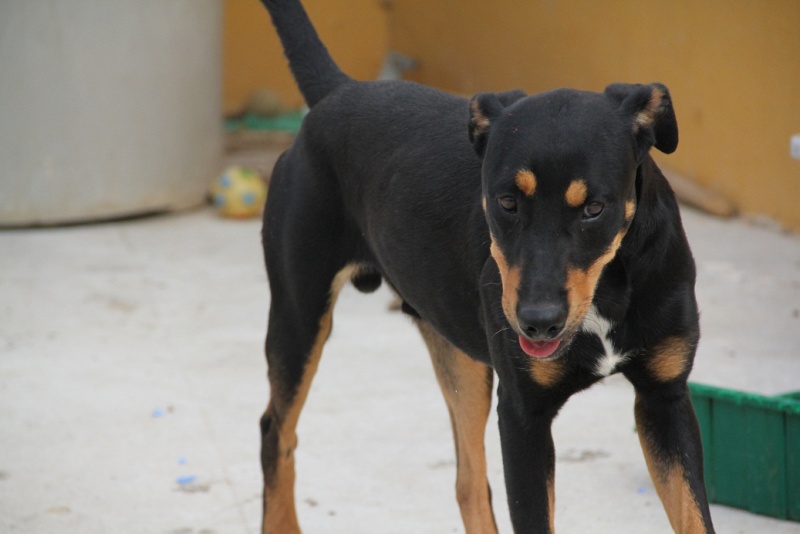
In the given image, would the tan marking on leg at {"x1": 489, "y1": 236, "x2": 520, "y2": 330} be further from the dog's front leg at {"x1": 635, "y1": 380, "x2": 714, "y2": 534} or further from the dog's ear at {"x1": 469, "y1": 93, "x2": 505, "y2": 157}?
the dog's front leg at {"x1": 635, "y1": 380, "x2": 714, "y2": 534}

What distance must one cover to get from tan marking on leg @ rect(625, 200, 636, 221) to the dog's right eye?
0.26 m

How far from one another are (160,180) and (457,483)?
5.41 metres

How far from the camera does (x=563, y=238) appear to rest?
2.56 meters

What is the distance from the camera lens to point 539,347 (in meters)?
2.63

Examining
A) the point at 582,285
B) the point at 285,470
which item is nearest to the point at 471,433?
the point at 285,470

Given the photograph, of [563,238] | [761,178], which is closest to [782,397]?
[563,238]

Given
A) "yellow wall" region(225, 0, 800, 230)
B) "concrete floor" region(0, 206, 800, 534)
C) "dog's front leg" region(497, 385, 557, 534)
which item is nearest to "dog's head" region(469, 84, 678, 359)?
"dog's front leg" region(497, 385, 557, 534)

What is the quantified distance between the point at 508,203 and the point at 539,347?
1.07 feet

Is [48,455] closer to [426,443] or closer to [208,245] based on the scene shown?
[426,443]

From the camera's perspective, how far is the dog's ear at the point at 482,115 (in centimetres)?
281

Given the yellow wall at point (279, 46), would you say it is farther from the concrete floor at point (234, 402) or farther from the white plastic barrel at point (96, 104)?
the concrete floor at point (234, 402)

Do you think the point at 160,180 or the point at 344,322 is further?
the point at 160,180

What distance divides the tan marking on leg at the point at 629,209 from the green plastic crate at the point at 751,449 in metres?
1.36

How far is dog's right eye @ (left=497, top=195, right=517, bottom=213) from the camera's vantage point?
2617mm
